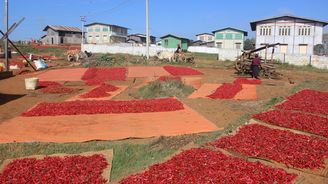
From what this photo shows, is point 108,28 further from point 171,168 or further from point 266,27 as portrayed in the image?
point 171,168

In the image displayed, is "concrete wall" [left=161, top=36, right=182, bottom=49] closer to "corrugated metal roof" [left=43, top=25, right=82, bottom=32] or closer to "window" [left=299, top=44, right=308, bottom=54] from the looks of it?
"corrugated metal roof" [left=43, top=25, right=82, bottom=32]

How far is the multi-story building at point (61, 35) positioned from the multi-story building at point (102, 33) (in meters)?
2.91

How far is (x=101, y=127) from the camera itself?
10094 millimetres

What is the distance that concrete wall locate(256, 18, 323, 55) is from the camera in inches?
1658

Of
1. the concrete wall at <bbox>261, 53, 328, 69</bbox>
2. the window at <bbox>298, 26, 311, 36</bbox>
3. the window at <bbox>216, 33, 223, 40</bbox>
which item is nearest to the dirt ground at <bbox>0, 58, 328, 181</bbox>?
the concrete wall at <bbox>261, 53, 328, 69</bbox>

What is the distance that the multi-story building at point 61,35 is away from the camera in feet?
253

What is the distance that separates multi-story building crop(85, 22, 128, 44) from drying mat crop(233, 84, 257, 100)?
64.1m

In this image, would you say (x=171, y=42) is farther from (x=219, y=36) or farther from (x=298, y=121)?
(x=298, y=121)

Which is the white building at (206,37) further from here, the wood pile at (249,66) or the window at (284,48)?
the wood pile at (249,66)

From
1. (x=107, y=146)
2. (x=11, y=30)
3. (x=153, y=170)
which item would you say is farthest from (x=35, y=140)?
(x=11, y=30)

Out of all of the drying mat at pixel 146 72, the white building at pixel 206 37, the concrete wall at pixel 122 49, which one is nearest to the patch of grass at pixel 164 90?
the drying mat at pixel 146 72

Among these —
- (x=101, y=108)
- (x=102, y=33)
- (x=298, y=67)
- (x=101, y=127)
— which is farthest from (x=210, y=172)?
(x=102, y=33)

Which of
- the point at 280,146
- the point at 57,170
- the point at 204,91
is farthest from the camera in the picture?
the point at 204,91

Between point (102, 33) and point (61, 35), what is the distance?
937cm
